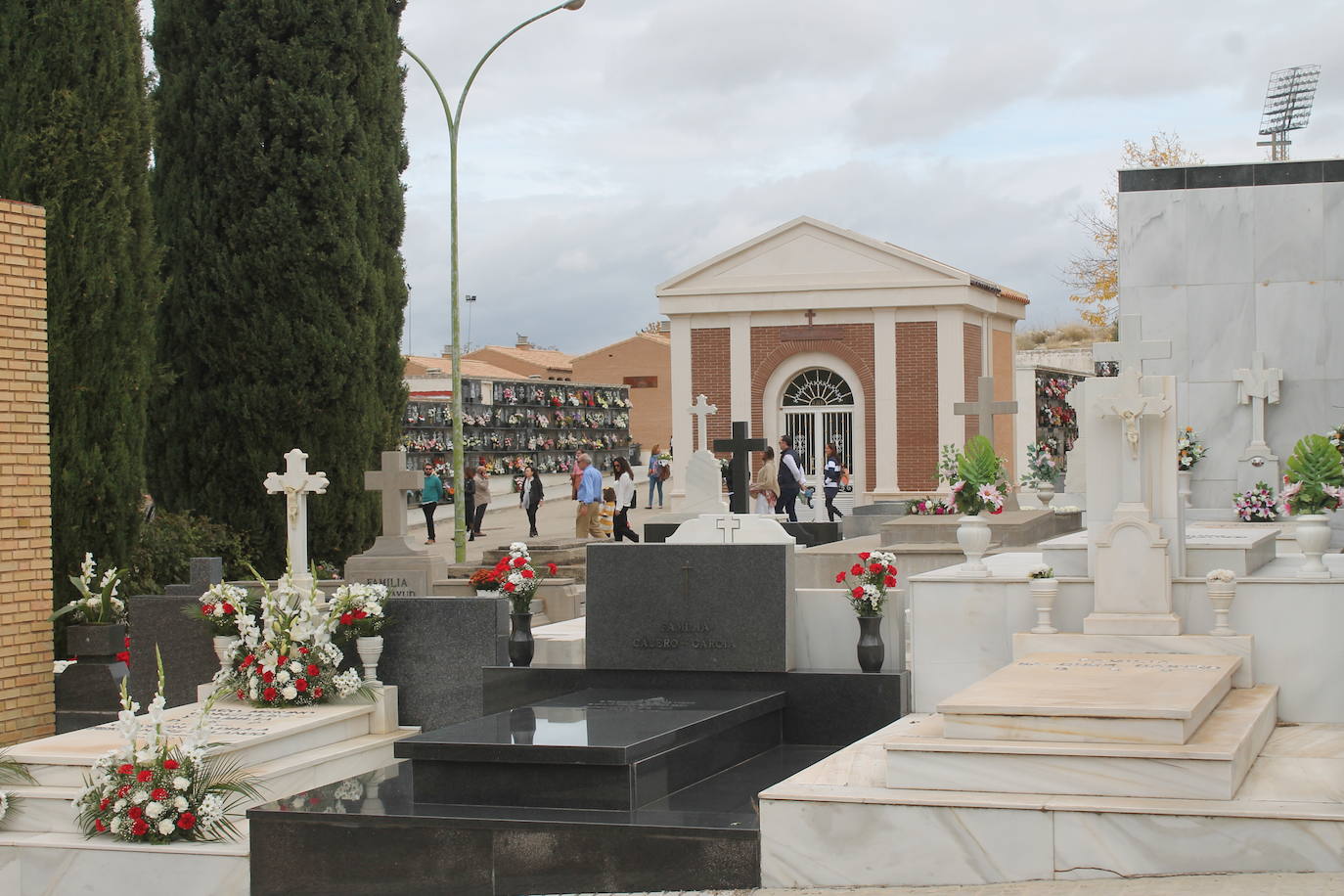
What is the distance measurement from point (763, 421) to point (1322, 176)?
16.2m

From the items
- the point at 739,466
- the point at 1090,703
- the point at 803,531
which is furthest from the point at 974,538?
the point at 803,531

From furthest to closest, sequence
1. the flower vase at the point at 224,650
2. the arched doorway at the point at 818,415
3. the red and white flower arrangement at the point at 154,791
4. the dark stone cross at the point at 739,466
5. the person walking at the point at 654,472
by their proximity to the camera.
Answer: the person walking at the point at 654,472
the arched doorway at the point at 818,415
the dark stone cross at the point at 739,466
the flower vase at the point at 224,650
the red and white flower arrangement at the point at 154,791

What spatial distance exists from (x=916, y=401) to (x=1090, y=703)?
86.4 feet

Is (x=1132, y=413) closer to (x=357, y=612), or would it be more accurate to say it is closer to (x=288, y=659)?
(x=357, y=612)

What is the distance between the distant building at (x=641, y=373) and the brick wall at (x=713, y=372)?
2384 cm

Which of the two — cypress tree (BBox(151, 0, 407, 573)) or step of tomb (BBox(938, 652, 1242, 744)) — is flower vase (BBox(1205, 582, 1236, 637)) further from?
cypress tree (BBox(151, 0, 407, 573))

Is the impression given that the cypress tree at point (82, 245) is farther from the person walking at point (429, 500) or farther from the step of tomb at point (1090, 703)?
the person walking at point (429, 500)

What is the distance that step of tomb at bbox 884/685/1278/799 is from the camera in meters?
6.04

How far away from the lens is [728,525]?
9.55 metres

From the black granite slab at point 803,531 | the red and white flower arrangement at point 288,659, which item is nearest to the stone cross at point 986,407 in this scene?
the black granite slab at point 803,531

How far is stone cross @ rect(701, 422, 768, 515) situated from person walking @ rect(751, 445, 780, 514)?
693 centimetres

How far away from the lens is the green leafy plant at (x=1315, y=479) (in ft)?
37.0

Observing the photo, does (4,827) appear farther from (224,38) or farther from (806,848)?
(224,38)

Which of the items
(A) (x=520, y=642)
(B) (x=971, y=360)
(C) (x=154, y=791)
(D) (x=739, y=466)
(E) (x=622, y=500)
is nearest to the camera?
(C) (x=154, y=791)
